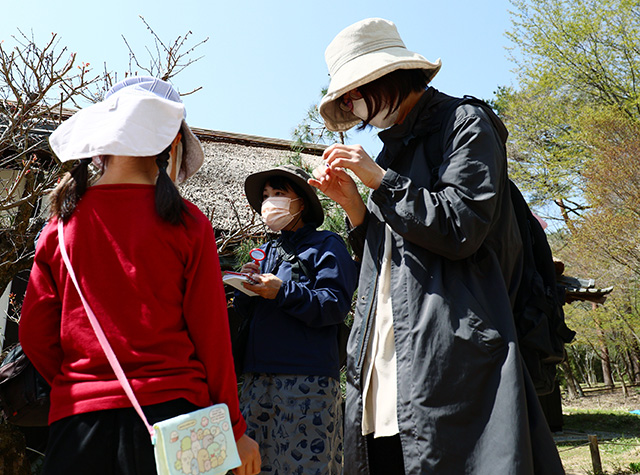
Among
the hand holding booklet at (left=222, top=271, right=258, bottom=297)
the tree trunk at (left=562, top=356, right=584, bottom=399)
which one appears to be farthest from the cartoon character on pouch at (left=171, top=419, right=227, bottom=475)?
the tree trunk at (left=562, top=356, right=584, bottom=399)

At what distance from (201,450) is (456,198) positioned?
913 millimetres

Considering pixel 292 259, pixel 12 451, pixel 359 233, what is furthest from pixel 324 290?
pixel 12 451

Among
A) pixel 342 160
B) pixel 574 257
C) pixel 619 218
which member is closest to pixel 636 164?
pixel 619 218

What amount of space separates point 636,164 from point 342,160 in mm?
11975

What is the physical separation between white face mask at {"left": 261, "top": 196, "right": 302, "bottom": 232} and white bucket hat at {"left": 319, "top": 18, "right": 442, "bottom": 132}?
117 centimetres

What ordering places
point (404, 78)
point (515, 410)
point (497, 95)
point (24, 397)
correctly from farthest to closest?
point (497, 95) < point (404, 78) < point (24, 397) < point (515, 410)

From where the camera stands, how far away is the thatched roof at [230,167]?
577 centimetres

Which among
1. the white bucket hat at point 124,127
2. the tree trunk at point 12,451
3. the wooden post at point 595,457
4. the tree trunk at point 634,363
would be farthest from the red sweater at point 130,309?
the tree trunk at point 634,363

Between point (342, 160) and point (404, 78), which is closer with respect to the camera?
point (342, 160)

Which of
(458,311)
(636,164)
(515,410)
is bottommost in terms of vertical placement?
(515,410)

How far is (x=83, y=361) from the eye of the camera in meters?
1.38

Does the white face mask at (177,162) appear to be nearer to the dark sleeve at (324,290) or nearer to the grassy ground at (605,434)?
the dark sleeve at (324,290)

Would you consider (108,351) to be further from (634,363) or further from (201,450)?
(634,363)

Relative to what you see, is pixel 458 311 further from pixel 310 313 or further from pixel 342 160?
pixel 310 313
